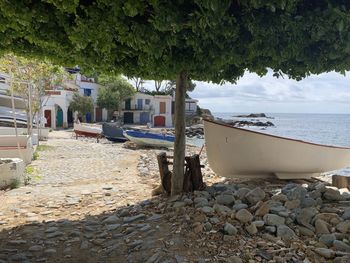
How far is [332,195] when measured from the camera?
6.43 metres

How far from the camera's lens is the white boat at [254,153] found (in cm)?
863

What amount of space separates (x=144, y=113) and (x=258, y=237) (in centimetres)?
5593

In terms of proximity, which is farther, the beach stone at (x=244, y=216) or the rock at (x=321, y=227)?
the beach stone at (x=244, y=216)

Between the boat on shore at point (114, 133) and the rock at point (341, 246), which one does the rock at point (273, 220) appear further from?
the boat on shore at point (114, 133)

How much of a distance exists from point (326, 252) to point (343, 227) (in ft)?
2.35

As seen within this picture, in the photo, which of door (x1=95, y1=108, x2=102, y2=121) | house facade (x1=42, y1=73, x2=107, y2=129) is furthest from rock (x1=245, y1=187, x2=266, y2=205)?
door (x1=95, y1=108, x2=102, y2=121)

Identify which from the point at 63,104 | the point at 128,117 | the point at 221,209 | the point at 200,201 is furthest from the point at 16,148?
the point at 128,117

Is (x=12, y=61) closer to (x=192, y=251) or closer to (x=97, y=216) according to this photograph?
(x=97, y=216)

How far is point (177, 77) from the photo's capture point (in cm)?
698

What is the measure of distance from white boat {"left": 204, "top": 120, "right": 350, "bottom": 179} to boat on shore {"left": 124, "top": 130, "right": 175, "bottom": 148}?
17.7 m

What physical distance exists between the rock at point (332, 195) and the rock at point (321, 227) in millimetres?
1142

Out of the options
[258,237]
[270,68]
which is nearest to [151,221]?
[258,237]

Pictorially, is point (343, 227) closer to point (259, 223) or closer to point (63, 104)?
point (259, 223)

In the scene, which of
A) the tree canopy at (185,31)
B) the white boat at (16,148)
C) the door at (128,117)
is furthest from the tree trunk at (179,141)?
the door at (128,117)
